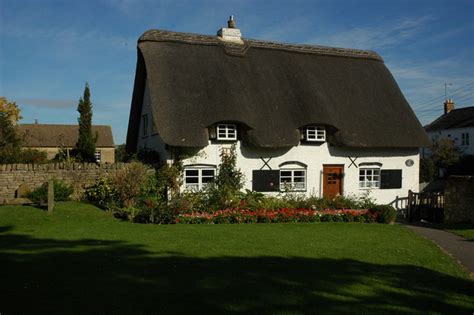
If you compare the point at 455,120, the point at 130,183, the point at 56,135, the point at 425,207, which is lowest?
the point at 425,207

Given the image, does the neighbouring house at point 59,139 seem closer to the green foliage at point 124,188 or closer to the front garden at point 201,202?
the green foliage at point 124,188

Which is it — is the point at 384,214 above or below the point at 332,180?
below

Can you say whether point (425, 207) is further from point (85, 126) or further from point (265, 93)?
point (85, 126)

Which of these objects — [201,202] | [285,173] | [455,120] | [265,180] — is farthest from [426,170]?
[201,202]

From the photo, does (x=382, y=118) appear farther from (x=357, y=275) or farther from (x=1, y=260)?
(x=1, y=260)

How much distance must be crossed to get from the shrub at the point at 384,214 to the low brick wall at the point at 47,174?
9862mm

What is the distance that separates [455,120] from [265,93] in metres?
32.5

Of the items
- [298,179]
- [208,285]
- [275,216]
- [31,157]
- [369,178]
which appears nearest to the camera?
[208,285]

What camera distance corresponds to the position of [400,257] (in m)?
9.81

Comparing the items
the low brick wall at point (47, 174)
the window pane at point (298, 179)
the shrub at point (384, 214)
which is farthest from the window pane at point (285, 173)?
the low brick wall at point (47, 174)

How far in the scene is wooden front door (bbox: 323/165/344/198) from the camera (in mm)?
19344

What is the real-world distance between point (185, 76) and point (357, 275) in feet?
41.0

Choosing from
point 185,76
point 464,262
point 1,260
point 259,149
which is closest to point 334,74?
point 259,149

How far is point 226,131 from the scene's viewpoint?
58.1 feet
